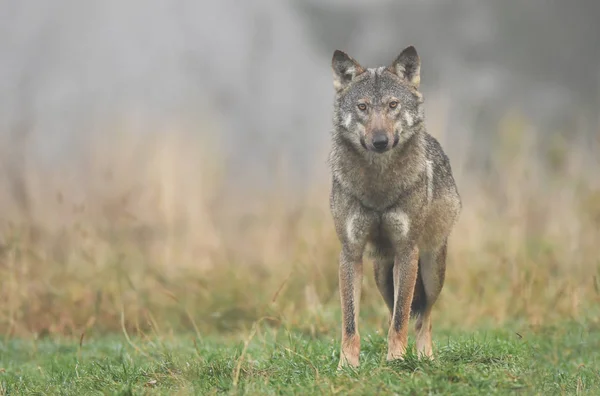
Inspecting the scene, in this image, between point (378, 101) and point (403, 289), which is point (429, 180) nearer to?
point (378, 101)

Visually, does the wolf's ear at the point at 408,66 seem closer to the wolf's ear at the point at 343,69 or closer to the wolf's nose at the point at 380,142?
the wolf's ear at the point at 343,69

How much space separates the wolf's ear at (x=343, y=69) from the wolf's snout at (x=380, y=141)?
792mm

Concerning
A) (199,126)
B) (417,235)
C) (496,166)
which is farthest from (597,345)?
(199,126)

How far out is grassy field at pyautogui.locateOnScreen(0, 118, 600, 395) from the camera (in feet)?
28.7

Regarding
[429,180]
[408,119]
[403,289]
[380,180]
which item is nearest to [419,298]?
[403,289]

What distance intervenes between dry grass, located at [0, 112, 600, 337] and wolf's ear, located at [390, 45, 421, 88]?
3.29 metres

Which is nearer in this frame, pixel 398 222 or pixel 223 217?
pixel 398 222

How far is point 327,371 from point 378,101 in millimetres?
1988

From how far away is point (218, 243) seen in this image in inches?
456

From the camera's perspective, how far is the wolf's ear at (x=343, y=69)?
6535 millimetres

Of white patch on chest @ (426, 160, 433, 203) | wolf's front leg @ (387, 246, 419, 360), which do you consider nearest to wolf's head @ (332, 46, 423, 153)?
white patch on chest @ (426, 160, 433, 203)

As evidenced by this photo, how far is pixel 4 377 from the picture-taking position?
6895mm

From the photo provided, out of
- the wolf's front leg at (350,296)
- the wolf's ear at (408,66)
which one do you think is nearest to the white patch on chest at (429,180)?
the wolf's ear at (408,66)

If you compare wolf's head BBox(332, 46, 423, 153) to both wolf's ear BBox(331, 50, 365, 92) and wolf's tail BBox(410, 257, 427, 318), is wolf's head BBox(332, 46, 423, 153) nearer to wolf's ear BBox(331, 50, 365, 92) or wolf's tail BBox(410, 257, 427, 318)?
wolf's ear BBox(331, 50, 365, 92)
